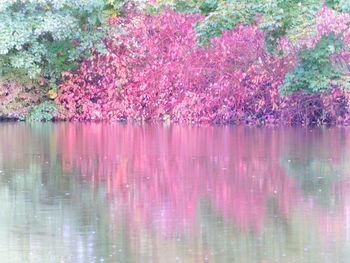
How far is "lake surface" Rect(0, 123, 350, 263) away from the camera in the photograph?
7648mm

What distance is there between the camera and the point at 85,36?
2661cm

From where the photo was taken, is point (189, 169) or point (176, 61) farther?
point (176, 61)

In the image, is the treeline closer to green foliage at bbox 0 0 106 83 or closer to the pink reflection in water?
green foliage at bbox 0 0 106 83

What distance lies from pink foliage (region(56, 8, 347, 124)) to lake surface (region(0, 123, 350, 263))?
221 inches

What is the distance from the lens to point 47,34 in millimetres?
26734

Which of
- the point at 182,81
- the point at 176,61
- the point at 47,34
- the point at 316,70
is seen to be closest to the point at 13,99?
the point at 47,34

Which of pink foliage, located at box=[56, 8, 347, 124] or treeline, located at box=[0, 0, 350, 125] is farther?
pink foliage, located at box=[56, 8, 347, 124]

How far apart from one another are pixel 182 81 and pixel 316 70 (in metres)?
4.86

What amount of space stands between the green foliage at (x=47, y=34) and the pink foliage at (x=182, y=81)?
0.66 metres

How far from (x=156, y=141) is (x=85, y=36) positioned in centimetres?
859

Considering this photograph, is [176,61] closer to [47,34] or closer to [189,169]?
[47,34]

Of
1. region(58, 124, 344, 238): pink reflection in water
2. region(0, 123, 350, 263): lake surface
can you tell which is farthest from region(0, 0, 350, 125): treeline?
region(0, 123, 350, 263): lake surface

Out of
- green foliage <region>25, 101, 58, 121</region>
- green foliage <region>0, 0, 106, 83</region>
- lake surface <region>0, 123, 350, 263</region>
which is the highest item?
green foliage <region>0, 0, 106, 83</region>

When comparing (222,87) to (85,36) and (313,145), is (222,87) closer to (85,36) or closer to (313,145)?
(85,36)
